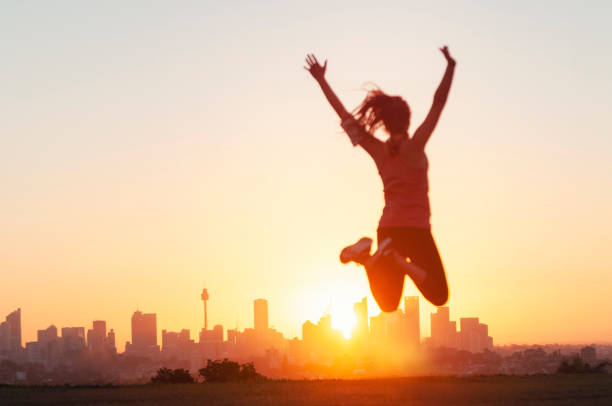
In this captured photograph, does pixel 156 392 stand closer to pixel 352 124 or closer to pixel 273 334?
pixel 352 124

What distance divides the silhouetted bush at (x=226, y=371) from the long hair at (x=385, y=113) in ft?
36.8

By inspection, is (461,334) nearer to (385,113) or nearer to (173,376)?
(173,376)

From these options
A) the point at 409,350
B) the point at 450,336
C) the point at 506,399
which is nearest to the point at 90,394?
the point at 506,399

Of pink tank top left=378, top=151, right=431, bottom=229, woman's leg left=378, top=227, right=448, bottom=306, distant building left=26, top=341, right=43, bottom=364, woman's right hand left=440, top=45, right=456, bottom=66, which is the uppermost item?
woman's right hand left=440, top=45, right=456, bottom=66

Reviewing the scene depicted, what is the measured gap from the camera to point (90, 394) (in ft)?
55.7

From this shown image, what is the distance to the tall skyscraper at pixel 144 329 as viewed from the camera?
163875 millimetres

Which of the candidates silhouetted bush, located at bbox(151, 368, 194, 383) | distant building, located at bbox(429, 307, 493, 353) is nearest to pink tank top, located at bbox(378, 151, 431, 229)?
silhouetted bush, located at bbox(151, 368, 194, 383)

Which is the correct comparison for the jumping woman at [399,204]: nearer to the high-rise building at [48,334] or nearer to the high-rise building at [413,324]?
the high-rise building at [413,324]

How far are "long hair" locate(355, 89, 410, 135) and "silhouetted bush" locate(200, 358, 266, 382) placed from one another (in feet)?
36.8

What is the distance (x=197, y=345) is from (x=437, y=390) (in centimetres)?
13627

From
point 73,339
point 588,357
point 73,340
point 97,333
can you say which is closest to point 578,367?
point 588,357

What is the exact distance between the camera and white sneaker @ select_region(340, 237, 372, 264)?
12.4m

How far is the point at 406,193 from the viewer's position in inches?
477

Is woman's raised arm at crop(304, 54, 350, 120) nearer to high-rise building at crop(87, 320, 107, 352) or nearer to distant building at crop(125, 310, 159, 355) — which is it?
high-rise building at crop(87, 320, 107, 352)
